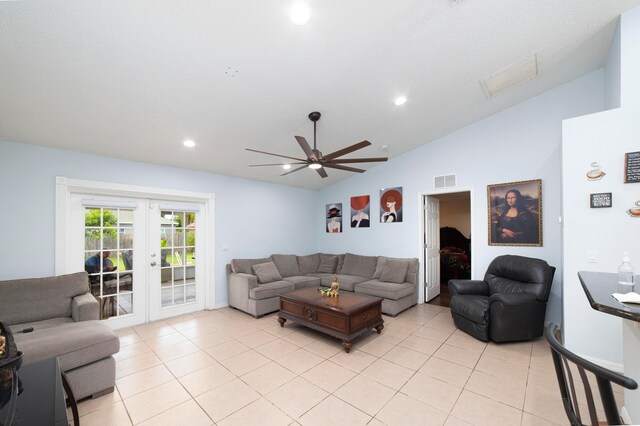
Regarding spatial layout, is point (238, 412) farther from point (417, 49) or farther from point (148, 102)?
point (417, 49)

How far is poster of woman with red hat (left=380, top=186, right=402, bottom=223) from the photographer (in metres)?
5.43

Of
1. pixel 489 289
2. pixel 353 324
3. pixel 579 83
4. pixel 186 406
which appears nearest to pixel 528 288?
pixel 489 289

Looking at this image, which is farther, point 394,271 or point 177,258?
point 394,271

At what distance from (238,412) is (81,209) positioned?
3.54m

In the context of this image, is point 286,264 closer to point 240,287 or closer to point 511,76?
point 240,287

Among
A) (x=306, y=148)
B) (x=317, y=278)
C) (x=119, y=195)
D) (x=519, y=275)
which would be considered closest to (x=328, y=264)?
(x=317, y=278)

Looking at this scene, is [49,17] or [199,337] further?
[199,337]

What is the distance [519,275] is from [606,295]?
8.42ft

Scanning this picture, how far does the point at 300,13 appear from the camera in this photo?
2025 millimetres

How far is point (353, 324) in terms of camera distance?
130 inches

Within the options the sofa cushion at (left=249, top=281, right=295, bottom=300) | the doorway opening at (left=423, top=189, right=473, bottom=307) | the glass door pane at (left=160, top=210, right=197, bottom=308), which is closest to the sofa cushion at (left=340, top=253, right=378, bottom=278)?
the doorway opening at (left=423, top=189, right=473, bottom=307)

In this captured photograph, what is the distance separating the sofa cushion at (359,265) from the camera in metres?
5.51

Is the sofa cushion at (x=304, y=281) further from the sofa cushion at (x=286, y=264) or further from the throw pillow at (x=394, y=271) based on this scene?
the throw pillow at (x=394, y=271)

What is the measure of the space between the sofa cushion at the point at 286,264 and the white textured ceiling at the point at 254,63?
267 cm
